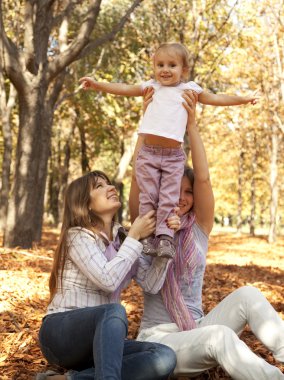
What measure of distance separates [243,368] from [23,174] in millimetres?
7907

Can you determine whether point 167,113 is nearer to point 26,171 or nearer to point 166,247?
point 166,247

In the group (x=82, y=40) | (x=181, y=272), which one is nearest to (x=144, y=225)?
(x=181, y=272)

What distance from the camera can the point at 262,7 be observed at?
15.6m

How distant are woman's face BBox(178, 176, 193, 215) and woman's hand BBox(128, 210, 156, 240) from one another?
1.02 feet

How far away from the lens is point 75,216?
3.60 metres

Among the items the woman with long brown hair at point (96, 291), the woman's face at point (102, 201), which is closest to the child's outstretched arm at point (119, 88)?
the woman with long brown hair at point (96, 291)

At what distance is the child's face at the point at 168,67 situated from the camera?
3.76 metres

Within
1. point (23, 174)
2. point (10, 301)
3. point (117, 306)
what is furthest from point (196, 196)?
point (23, 174)

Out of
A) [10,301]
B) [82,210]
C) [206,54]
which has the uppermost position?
[206,54]

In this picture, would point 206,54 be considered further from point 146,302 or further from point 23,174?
point 146,302

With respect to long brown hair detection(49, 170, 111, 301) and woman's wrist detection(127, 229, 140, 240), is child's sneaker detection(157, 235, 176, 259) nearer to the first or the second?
woman's wrist detection(127, 229, 140, 240)

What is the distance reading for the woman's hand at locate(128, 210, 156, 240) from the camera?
11.7ft

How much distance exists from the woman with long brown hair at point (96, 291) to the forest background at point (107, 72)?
22.3 feet

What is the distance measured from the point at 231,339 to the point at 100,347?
0.77 m
